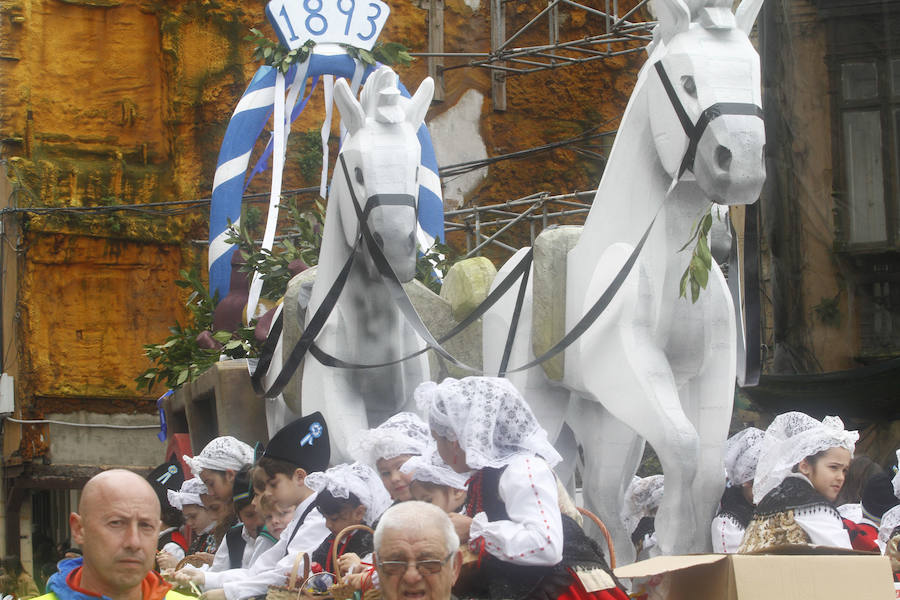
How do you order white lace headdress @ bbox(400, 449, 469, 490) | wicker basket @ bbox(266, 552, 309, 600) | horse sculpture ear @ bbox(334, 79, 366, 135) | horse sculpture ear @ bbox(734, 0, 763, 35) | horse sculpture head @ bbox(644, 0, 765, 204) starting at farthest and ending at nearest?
horse sculpture ear @ bbox(334, 79, 366, 135)
horse sculpture ear @ bbox(734, 0, 763, 35)
horse sculpture head @ bbox(644, 0, 765, 204)
wicker basket @ bbox(266, 552, 309, 600)
white lace headdress @ bbox(400, 449, 469, 490)

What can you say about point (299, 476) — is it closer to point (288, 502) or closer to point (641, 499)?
point (288, 502)

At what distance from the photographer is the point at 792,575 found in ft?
15.1

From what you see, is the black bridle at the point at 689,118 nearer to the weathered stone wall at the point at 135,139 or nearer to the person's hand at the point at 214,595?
the person's hand at the point at 214,595

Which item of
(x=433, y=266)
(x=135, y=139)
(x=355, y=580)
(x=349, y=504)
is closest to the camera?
(x=355, y=580)

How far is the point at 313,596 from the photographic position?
522cm

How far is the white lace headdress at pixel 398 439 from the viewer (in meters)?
6.08

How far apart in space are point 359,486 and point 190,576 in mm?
734

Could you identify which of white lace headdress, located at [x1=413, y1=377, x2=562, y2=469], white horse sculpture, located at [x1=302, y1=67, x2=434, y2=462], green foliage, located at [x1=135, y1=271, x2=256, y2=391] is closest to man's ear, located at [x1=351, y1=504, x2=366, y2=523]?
white lace headdress, located at [x1=413, y1=377, x2=562, y2=469]

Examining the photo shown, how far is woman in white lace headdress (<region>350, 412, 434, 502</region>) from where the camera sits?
6039mm

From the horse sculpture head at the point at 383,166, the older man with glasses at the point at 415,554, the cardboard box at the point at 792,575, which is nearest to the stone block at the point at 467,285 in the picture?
the horse sculpture head at the point at 383,166

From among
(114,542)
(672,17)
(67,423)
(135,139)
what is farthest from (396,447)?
(135,139)

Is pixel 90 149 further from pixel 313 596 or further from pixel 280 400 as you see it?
pixel 313 596

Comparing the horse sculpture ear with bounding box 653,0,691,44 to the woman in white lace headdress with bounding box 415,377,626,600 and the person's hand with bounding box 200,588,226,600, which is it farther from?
the person's hand with bounding box 200,588,226,600

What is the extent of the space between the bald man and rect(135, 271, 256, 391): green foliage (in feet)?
19.0
